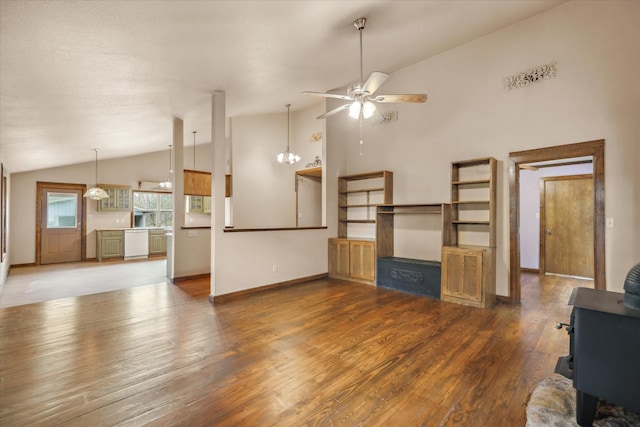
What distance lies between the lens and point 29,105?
3361 mm

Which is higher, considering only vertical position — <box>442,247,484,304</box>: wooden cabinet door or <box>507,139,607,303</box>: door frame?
<box>507,139,607,303</box>: door frame

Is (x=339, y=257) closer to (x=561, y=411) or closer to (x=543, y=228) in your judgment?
(x=561, y=411)

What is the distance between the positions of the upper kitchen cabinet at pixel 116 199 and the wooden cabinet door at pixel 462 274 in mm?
8885

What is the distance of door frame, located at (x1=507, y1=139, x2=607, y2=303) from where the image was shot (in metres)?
3.50

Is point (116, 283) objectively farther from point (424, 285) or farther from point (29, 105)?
point (424, 285)

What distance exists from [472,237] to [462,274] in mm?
741

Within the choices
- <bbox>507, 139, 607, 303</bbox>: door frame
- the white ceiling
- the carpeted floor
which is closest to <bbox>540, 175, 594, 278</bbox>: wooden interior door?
<bbox>507, 139, 607, 303</bbox>: door frame

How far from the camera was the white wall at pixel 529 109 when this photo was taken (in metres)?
3.38

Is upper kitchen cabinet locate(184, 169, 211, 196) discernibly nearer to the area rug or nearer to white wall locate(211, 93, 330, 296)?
white wall locate(211, 93, 330, 296)

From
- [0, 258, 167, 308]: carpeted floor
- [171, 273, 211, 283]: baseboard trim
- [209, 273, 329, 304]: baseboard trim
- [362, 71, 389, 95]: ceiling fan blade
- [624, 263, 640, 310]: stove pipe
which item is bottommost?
[0, 258, 167, 308]: carpeted floor

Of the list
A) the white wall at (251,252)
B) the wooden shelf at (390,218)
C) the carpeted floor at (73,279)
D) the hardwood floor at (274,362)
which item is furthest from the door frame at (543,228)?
the carpeted floor at (73,279)

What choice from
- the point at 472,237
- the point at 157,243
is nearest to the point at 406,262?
the point at 472,237

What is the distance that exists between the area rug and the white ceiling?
366 centimetres

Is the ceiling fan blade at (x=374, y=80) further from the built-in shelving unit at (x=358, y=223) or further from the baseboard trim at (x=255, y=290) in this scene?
the baseboard trim at (x=255, y=290)
